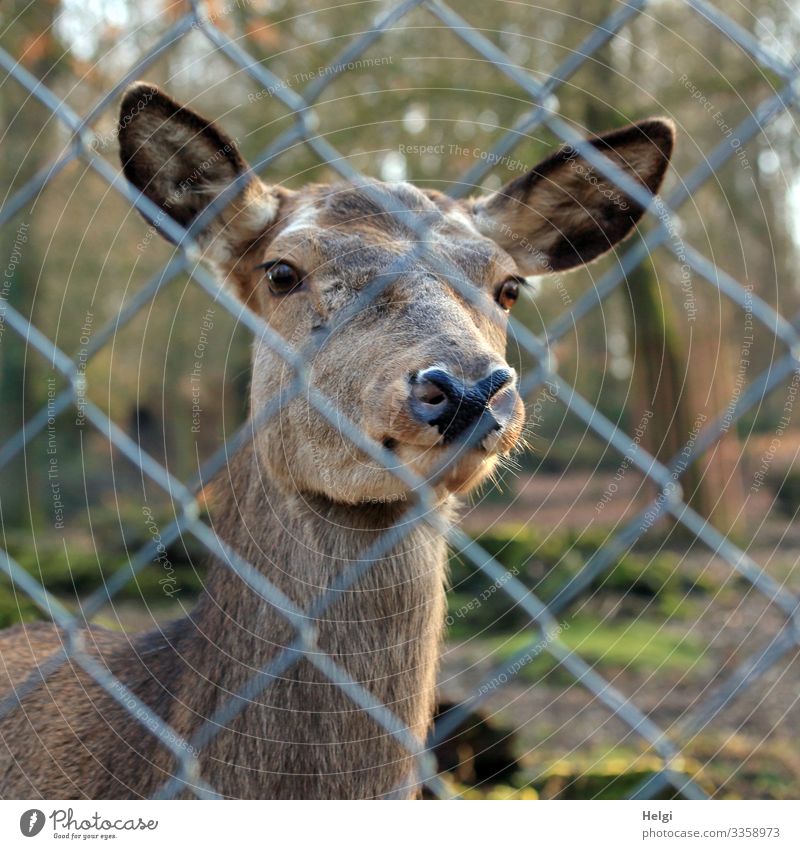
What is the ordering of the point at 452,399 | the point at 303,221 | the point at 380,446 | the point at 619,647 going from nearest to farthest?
the point at 452,399 < the point at 380,446 < the point at 303,221 < the point at 619,647

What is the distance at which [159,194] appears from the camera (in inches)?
113

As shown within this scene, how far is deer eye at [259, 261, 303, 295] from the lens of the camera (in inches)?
111

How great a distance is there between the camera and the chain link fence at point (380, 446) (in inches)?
71.1

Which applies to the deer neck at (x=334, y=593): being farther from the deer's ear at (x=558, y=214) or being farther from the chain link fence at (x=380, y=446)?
the deer's ear at (x=558, y=214)

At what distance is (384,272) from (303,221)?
1.32ft

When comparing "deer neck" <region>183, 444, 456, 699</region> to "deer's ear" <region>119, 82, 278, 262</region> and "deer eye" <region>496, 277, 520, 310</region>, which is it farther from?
"deer's ear" <region>119, 82, 278, 262</region>

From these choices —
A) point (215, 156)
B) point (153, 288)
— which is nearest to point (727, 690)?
point (153, 288)

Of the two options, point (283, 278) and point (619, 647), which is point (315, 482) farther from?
point (619, 647)

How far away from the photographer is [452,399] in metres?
2.07

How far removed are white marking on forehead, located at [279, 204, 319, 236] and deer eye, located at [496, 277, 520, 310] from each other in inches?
22.6

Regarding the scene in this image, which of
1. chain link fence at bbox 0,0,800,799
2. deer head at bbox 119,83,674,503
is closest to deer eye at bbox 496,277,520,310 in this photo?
deer head at bbox 119,83,674,503

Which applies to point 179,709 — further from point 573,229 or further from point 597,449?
point 597,449
